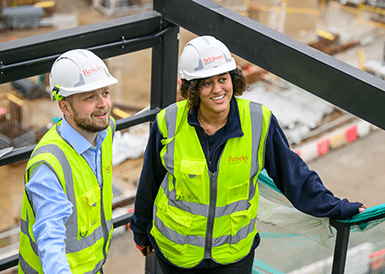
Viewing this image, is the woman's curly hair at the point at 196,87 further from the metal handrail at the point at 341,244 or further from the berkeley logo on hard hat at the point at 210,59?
the metal handrail at the point at 341,244

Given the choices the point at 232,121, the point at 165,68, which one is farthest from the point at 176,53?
the point at 232,121

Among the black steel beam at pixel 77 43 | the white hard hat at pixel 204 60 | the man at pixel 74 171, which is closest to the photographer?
the man at pixel 74 171

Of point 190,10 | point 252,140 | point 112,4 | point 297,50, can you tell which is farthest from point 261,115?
point 112,4

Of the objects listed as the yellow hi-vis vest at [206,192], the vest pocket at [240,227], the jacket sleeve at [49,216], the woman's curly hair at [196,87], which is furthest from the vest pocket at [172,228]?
the jacket sleeve at [49,216]

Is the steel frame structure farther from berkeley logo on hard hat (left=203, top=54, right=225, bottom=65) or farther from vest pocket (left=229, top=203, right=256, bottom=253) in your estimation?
berkeley logo on hard hat (left=203, top=54, right=225, bottom=65)

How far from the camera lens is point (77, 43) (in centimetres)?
496

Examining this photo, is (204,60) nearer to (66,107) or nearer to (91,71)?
(91,71)

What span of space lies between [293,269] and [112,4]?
31437 millimetres

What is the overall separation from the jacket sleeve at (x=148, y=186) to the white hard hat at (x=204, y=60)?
1.49ft

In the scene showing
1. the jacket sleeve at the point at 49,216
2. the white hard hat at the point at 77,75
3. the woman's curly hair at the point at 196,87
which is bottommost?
the jacket sleeve at the point at 49,216

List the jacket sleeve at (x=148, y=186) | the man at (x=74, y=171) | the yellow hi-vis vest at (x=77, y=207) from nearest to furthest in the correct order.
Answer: the man at (x=74, y=171) < the yellow hi-vis vest at (x=77, y=207) < the jacket sleeve at (x=148, y=186)

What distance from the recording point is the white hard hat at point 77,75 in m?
3.70

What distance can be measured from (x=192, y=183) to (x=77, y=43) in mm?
1710

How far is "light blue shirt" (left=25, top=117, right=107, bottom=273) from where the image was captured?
129 inches
